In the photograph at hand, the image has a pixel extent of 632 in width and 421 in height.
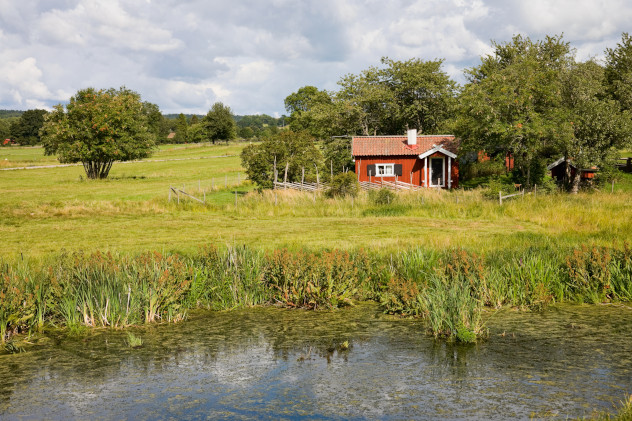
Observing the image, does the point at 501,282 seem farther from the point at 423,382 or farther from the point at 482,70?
the point at 482,70

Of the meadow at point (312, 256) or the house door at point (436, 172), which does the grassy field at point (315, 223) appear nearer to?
the meadow at point (312, 256)

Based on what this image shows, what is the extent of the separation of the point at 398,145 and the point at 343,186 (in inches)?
441

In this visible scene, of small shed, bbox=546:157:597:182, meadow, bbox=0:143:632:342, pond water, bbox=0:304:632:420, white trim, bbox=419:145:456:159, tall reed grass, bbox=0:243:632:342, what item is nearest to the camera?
pond water, bbox=0:304:632:420

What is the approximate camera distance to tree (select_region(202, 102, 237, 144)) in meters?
109

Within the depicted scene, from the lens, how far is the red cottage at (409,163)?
41.4 metres

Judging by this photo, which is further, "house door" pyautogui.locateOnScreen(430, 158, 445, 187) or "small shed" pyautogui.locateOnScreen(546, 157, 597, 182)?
"house door" pyautogui.locateOnScreen(430, 158, 445, 187)

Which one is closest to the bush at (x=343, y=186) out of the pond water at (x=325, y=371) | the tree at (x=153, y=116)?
the pond water at (x=325, y=371)

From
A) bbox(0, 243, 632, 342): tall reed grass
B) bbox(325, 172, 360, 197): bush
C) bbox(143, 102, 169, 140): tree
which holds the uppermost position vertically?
bbox(143, 102, 169, 140): tree

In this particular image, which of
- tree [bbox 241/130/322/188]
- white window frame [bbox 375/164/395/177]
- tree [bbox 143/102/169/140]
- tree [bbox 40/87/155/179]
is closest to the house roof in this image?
white window frame [bbox 375/164/395/177]

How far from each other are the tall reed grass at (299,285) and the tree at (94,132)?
39.1m

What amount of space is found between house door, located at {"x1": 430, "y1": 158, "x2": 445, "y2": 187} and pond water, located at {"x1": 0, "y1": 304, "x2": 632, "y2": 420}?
3061cm

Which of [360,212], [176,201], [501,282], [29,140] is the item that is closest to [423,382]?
[501,282]

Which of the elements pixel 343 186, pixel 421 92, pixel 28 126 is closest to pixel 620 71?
pixel 421 92

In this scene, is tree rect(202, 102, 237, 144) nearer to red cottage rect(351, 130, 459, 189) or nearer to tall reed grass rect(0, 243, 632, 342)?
red cottage rect(351, 130, 459, 189)
